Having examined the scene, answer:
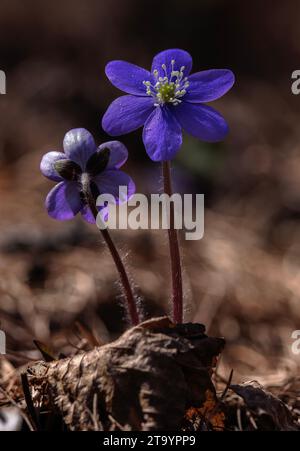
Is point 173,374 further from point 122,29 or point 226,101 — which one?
point 122,29

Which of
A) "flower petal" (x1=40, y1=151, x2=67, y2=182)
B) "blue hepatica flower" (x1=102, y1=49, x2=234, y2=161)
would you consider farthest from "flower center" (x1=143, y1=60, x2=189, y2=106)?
"flower petal" (x1=40, y1=151, x2=67, y2=182)

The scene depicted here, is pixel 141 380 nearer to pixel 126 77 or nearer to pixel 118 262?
pixel 118 262

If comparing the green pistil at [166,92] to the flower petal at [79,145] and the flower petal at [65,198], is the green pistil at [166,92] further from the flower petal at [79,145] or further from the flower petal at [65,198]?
the flower petal at [65,198]

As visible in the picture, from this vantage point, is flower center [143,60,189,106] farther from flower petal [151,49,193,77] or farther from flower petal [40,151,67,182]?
flower petal [40,151,67,182]

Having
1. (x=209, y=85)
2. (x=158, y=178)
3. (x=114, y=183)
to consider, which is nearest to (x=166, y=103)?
(x=209, y=85)
